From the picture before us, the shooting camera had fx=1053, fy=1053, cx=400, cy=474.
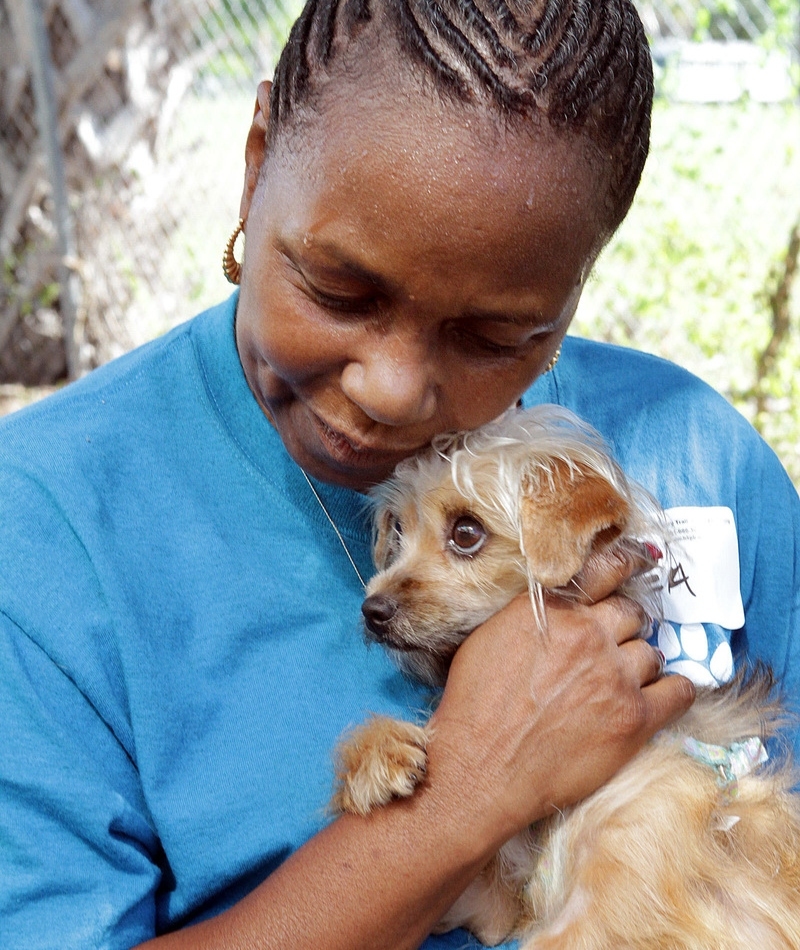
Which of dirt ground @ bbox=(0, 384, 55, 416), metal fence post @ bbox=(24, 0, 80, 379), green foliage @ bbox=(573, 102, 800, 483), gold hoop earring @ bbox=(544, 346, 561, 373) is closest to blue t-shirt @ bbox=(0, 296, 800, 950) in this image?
gold hoop earring @ bbox=(544, 346, 561, 373)

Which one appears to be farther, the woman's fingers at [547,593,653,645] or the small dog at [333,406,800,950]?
the woman's fingers at [547,593,653,645]

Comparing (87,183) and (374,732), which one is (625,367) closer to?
(374,732)

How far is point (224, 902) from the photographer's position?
1.88 meters

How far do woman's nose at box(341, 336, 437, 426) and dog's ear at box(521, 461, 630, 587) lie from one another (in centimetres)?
54

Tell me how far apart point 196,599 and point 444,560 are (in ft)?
2.51

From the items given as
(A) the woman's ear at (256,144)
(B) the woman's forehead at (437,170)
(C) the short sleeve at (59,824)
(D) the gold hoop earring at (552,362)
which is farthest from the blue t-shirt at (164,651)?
(B) the woman's forehead at (437,170)

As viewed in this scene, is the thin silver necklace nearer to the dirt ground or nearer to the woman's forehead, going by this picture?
the woman's forehead

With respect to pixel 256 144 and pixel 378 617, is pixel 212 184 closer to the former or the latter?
pixel 256 144

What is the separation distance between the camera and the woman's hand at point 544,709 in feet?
6.15

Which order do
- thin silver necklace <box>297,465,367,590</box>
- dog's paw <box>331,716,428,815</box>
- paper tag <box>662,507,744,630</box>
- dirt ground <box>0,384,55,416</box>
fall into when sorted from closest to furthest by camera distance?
1. dog's paw <box>331,716,428,815</box>
2. thin silver necklace <box>297,465,367,590</box>
3. paper tag <box>662,507,744,630</box>
4. dirt ground <box>0,384,55,416</box>

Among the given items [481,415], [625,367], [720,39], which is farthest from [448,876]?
[720,39]

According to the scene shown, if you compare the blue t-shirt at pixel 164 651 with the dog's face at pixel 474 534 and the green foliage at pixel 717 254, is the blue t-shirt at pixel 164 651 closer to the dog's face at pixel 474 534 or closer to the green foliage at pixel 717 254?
the dog's face at pixel 474 534

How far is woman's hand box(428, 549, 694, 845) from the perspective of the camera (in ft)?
6.15

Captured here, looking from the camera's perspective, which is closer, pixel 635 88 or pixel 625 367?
pixel 635 88
